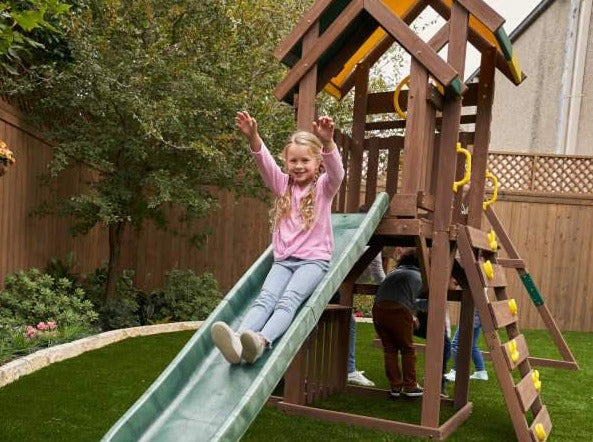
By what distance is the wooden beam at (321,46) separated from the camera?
3.86m

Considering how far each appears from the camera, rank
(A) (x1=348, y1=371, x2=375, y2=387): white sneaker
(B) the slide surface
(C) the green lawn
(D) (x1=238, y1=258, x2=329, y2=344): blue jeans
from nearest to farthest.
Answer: (B) the slide surface
(D) (x1=238, y1=258, x2=329, y2=344): blue jeans
(C) the green lawn
(A) (x1=348, y1=371, x2=375, y2=387): white sneaker

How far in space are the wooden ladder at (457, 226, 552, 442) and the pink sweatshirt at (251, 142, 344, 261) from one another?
42.3 inches

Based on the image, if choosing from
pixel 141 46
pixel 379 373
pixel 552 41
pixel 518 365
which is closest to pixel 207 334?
pixel 518 365

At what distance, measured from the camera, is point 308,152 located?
349 centimetres

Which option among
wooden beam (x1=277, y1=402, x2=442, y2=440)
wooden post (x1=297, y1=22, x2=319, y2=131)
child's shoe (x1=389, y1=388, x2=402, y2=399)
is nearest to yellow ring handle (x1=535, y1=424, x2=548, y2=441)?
wooden beam (x1=277, y1=402, x2=442, y2=440)

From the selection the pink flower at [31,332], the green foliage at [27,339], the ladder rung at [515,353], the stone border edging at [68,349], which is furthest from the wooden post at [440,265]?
the pink flower at [31,332]

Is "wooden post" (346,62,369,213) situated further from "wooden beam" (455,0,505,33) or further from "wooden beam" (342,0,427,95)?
"wooden beam" (455,0,505,33)

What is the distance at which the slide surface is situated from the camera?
8.46ft

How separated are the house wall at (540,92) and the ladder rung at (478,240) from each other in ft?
29.9

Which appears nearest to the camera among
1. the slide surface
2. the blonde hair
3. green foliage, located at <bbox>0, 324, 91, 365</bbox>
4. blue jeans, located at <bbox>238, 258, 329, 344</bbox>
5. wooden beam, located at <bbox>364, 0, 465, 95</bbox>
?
the slide surface

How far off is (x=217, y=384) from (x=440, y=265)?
5.61ft

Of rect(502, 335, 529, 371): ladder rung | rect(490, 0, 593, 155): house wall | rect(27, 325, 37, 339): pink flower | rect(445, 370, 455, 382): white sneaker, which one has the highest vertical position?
rect(490, 0, 593, 155): house wall

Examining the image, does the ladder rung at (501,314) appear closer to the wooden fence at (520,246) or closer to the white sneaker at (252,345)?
the white sneaker at (252,345)

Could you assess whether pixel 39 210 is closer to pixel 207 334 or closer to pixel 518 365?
pixel 207 334
